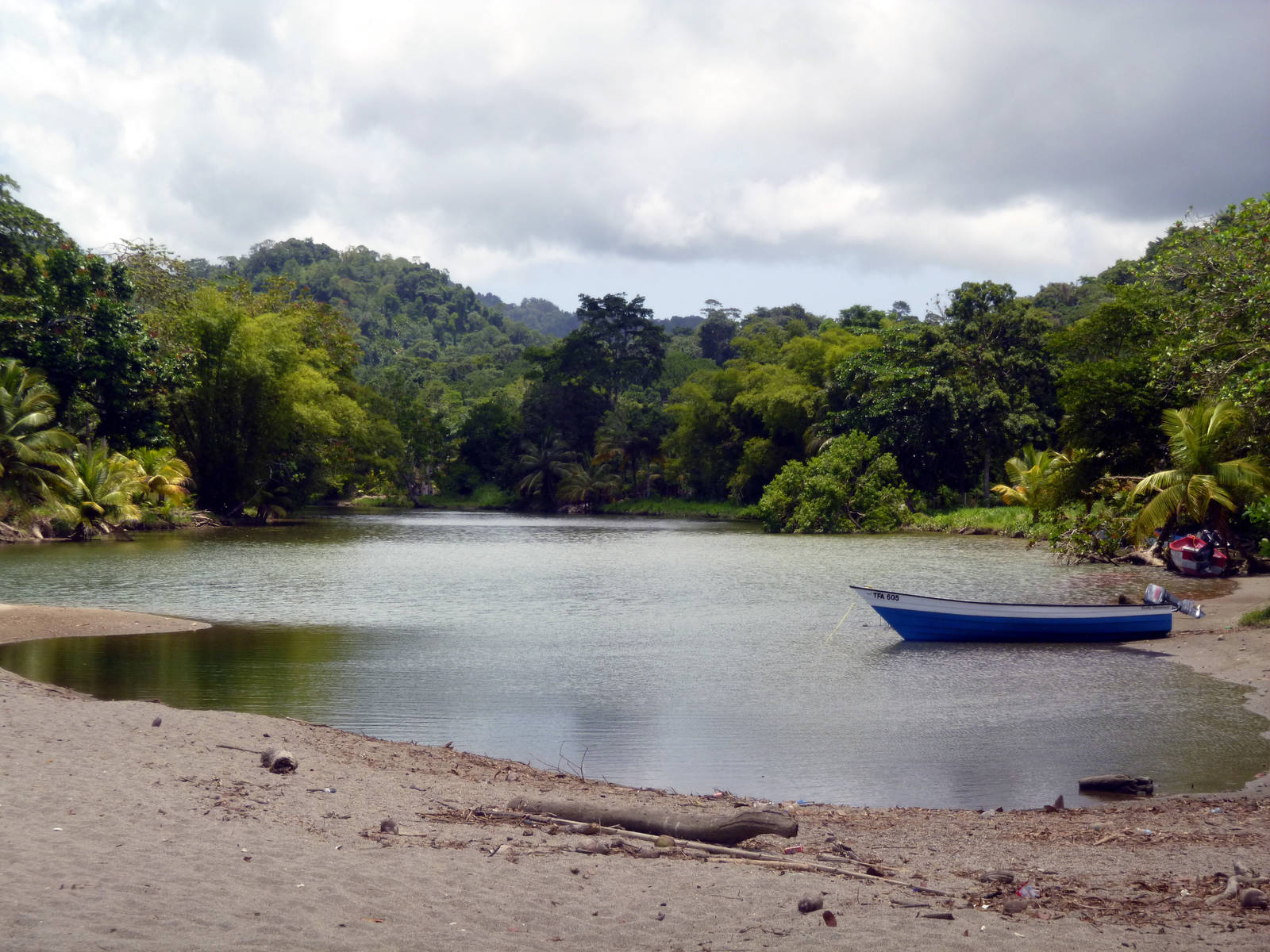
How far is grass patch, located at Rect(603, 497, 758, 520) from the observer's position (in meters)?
68.3

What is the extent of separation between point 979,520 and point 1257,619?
98.0 ft

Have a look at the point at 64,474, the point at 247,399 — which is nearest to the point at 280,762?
the point at 64,474

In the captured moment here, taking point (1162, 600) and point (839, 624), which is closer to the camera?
point (1162, 600)

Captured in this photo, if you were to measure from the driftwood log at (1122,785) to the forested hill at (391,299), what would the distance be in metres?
119

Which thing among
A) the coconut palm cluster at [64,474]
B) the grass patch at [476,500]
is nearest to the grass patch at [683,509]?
the grass patch at [476,500]

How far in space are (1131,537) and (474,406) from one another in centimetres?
6675

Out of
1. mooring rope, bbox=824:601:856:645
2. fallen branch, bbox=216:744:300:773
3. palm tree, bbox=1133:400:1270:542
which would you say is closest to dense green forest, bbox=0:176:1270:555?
palm tree, bbox=1133:400:1270:542

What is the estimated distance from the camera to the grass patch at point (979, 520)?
43.9 meters

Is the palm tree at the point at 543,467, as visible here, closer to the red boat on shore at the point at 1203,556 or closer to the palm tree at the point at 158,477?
the palm tree at the point at 158,477

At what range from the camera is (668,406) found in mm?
74312

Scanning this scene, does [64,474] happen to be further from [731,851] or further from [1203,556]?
[731,851]

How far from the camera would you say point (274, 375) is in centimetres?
5216

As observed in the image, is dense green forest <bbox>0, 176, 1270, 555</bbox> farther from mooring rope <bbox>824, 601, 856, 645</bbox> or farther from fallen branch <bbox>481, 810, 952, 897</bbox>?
fallen branch <bbox>481, 810, 952, 897</bbox>

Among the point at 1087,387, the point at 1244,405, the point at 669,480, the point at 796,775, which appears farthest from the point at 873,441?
the point at 796,775
